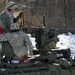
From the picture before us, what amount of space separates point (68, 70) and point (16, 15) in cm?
172

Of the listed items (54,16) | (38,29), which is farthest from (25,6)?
(38,29)

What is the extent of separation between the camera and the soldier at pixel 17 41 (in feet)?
27.2

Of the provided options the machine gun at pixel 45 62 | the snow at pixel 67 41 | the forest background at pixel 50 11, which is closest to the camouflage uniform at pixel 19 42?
A: the machine gun at pixel 45 62

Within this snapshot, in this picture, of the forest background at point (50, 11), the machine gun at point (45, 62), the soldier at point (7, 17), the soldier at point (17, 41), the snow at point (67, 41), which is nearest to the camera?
the machine gun at point (45, 62)

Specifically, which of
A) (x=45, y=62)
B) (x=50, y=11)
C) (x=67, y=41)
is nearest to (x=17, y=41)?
(x=45, y=62)

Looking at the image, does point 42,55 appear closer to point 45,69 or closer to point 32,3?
point 45,69

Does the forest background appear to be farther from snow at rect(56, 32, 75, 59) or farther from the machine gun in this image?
the machine gun

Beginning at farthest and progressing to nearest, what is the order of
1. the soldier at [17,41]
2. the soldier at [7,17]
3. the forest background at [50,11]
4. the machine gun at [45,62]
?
the forest background at [50,11], the soldier at [7,17], the soldier at [17,41], the machine gun at [45,62]

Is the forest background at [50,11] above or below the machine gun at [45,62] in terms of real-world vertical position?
above

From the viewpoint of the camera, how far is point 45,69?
27.8 feet

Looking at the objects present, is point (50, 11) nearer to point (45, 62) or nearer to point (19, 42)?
point (45, 62)

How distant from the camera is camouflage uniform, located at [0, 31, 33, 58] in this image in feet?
27.3

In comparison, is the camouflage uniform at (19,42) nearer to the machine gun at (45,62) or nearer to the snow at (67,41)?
the machine gun at (45,62)

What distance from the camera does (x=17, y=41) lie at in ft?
27.6
